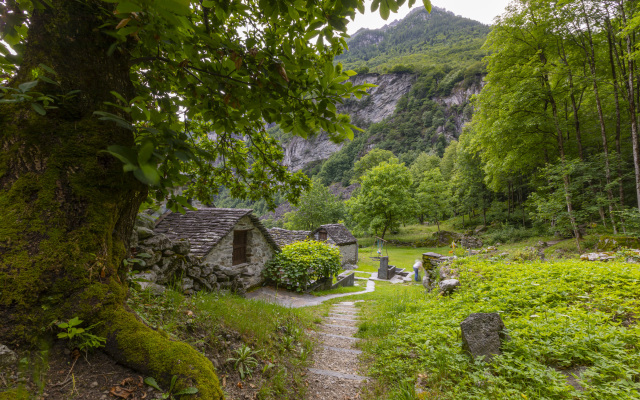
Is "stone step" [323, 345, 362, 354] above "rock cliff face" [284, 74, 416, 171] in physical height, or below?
below

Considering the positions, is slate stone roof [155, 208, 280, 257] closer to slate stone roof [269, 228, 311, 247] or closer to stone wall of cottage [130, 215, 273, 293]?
stone wall of cottage [130, 215, 273, 293]

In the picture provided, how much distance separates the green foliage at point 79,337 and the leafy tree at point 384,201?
32.8m

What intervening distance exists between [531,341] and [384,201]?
30646 millimetres

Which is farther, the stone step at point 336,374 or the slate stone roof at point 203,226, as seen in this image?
the slate stone roof at point 203,226

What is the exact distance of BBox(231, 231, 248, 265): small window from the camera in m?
11.4

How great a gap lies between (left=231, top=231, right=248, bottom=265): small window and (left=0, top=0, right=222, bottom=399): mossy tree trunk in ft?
32.4

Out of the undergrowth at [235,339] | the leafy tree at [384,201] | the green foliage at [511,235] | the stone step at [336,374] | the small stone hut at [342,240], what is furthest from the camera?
the leafy tree at [384,201]

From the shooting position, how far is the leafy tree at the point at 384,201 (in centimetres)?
3384

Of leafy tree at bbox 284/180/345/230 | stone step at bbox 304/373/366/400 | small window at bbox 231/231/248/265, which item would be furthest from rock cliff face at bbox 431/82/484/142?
stone step at bbox 304/373/366/400

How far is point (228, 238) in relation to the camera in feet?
35.6

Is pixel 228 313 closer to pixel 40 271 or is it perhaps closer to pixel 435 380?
pixel 40 271

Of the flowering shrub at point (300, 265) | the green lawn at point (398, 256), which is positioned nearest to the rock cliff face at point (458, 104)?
the green lawn at point (398, 256)

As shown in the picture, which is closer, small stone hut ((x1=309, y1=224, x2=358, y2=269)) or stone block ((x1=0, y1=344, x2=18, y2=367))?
stone block ((x1=0, y1=344, x2=18, y2=367))

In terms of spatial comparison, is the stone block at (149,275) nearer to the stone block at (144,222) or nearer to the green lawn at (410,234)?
the stone block at (144,222)
